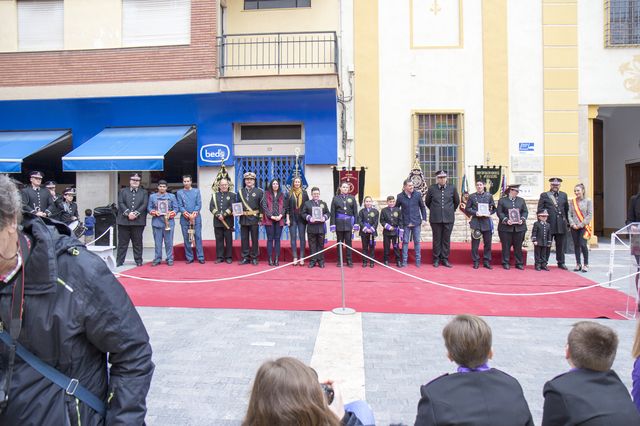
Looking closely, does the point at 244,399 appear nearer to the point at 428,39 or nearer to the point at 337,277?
the point at 337,277

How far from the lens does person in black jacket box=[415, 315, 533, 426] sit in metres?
1.90

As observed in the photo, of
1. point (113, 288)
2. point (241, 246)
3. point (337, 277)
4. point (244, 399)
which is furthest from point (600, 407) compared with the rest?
point (241, 246)

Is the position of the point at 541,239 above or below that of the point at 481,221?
below

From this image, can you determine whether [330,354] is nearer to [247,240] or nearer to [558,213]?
[247,240]

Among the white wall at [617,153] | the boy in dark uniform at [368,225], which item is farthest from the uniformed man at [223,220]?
the white wall at [617,153]

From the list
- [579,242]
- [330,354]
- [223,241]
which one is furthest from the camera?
[223,241]

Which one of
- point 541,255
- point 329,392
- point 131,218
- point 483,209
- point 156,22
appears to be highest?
point 156,22

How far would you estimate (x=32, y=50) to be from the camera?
12711 millimetres

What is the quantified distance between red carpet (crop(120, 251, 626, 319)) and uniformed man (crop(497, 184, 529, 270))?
1.28ft

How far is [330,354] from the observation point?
4699 mm

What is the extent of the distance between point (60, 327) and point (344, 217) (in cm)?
856

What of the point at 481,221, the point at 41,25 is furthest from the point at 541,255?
the point at 41,25

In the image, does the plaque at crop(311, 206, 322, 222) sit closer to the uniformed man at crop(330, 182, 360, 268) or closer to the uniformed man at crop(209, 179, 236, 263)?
the uniformed man at crop(330, 182, 360, 268)

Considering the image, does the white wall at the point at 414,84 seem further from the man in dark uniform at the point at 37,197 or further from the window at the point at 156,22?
the man in dark uniform at the point at 37,197
